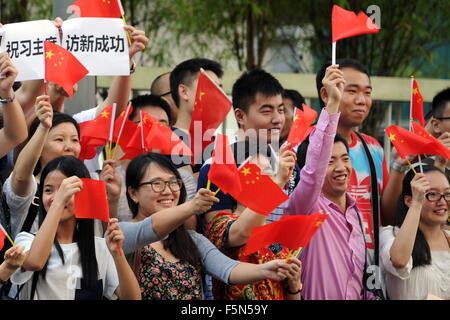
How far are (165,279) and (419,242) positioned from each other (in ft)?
4.11

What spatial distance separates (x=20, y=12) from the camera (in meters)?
6.35

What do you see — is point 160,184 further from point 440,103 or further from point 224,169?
point 440,103

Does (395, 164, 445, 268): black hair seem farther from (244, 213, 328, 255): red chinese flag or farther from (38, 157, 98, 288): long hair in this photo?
(38, 157, 98, 288): long hair

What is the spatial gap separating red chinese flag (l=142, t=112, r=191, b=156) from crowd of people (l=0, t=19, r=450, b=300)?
0.10 meters

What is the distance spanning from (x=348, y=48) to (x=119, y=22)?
359 cm

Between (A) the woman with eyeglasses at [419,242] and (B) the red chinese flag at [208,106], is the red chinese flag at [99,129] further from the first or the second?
(A) the woman with eyeglasses at [419,242]

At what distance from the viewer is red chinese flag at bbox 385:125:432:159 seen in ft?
11.5

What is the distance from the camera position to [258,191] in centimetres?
288

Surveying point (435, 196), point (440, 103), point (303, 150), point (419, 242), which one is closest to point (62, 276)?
point (303, 150)

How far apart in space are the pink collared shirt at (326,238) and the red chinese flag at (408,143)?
364mm

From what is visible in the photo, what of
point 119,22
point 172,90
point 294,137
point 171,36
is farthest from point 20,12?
point 294,137

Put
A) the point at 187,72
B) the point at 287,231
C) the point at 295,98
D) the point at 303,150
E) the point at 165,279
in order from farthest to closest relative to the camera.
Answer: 1. the point at 295,98
2. the point at 187,72
3. the point at 303,150
4. the point at 165,279
5. the point at 287,231

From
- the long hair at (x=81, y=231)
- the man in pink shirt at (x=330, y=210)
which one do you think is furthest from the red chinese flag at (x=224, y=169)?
the long hair at (x=81, y=231)

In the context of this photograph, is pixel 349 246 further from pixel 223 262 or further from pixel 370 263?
pixel 223 262
